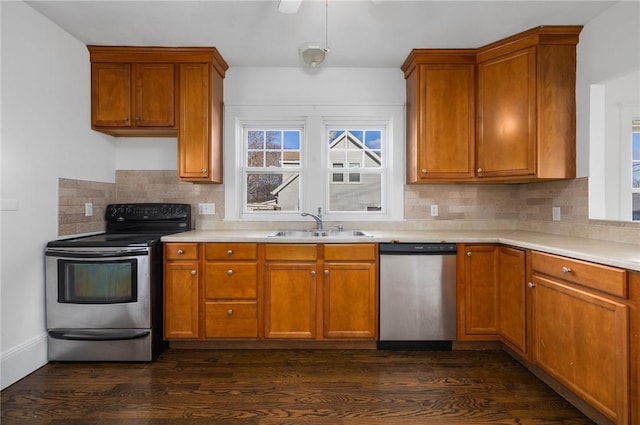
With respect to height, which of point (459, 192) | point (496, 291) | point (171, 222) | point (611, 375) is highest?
point (459, 192)

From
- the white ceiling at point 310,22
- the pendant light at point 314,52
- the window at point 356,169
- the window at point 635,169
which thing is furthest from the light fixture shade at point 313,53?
the window at point 635,169

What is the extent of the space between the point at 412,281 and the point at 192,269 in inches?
68.6

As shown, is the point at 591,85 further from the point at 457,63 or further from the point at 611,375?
the point at 611,375

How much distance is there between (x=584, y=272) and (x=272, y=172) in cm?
261

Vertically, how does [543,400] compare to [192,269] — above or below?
below

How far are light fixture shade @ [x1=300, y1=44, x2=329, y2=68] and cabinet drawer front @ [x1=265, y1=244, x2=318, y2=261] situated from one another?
4.44 feet

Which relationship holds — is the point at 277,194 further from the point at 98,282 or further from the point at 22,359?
the point at 22,359

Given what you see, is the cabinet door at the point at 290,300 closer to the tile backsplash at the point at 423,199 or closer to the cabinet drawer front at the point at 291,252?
the cabinet drawer front at the point at 291,252

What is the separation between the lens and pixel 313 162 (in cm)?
340

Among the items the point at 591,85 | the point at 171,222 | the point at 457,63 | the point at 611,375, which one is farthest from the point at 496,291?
the point at 171,222

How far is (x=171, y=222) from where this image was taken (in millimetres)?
3207

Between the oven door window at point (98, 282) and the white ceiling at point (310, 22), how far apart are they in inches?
70.2

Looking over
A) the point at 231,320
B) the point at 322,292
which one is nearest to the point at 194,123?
the point at 231,320

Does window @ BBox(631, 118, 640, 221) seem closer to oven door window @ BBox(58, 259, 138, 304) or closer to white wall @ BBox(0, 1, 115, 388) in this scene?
oven door window @ BBox(58, 259, 138, 304)
